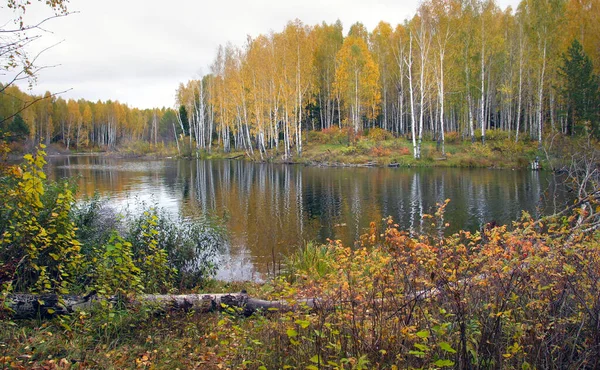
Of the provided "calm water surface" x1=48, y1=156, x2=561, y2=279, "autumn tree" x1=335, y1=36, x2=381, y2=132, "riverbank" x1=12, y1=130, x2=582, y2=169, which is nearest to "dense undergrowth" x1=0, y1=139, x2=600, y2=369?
"calm water surface" x1=48, y1=156, x2=561, y2=279

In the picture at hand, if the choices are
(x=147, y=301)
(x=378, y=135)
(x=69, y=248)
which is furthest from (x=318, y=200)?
(x=378, y=135)

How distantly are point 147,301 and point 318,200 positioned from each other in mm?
14157

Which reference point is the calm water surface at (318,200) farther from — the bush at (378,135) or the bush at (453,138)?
the bush at (378,135)

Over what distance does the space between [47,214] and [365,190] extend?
17.3m

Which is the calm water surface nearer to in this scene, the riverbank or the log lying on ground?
the log lying on ground

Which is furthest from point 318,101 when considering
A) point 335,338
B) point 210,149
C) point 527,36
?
point 335,338

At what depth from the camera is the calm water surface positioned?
1242 centimetres

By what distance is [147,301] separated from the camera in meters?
5.53

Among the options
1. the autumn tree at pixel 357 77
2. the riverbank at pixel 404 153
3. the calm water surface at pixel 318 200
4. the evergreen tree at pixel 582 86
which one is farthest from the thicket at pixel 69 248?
the autumn tree at pixel 357 77

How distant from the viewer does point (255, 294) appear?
729 cm

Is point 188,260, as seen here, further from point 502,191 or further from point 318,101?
point 318,101

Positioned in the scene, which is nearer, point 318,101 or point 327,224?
point 327,224

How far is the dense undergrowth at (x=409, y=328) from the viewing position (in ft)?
10.7

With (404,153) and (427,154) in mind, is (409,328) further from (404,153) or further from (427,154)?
(404,153)
